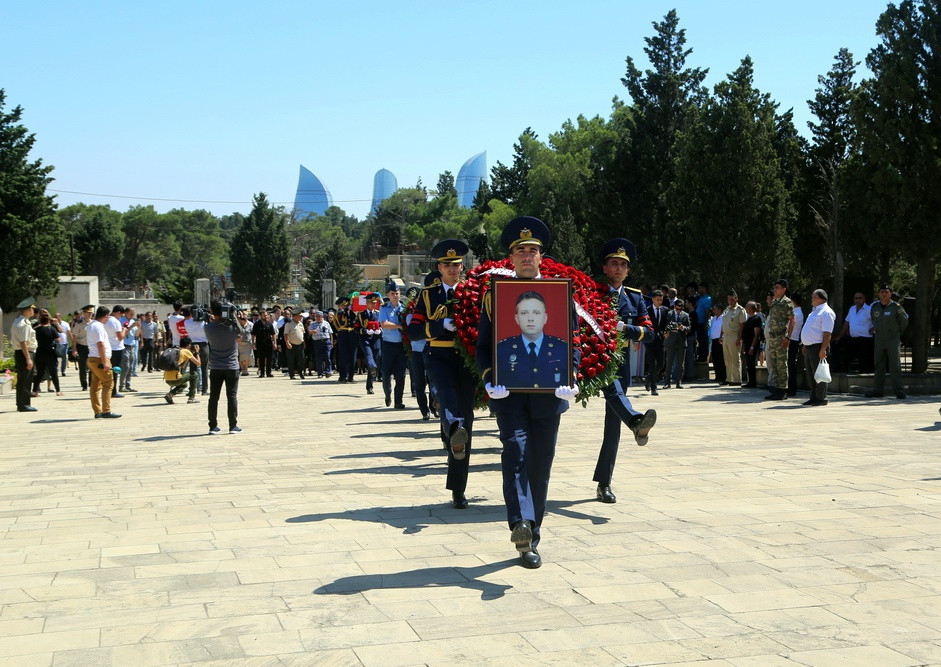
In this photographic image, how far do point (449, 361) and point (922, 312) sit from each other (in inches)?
592

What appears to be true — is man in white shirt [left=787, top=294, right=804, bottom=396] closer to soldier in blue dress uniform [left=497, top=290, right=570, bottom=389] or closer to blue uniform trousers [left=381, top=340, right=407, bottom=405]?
blue uniform trousers [left=381, top=340, right=407, bottom=405]

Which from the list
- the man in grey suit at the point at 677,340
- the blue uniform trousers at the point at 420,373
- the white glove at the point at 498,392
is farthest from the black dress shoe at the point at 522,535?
the man in grey suit at the point at 677,340

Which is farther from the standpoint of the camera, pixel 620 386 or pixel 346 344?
pixel 346 344

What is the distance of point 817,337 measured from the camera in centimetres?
1597

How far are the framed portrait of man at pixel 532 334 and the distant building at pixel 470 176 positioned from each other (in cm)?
18242

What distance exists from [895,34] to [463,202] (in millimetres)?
171303

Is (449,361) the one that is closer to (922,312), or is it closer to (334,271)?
(922,312)

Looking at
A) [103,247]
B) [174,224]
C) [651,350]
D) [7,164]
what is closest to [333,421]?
[651,350]

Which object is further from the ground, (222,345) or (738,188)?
(738,188)

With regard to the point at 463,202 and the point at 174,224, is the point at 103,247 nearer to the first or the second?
the point at 174,224

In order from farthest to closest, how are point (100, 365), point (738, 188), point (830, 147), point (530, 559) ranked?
point (830, 147), point (738, 188), point (100, 365), point (530, 559)

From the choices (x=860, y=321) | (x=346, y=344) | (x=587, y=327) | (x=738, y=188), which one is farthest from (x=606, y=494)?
(x=738, y=188)

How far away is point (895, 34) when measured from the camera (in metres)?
20.4

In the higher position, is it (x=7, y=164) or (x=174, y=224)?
(x=174, y=224)
